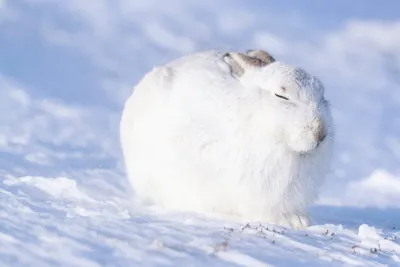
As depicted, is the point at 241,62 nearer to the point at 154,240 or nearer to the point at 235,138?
the point at 235,138

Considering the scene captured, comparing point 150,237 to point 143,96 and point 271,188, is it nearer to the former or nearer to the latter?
point 271,188

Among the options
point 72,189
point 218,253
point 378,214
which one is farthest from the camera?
point 378,214

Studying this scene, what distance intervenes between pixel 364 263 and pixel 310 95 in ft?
4.85

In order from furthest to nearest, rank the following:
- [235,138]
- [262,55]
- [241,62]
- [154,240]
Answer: [262,55] < [241,62] < [235,138] < [154,240]

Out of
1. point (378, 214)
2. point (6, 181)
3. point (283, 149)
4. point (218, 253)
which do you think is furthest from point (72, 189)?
point (378, 214)

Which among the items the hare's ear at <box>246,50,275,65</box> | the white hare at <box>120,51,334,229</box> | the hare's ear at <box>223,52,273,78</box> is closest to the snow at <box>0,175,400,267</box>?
the white hare at <box>120,51,334,229</box>

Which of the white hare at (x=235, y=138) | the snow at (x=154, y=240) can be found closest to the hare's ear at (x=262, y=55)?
the white hare at (x=235, y=138)

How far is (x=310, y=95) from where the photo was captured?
18.9 feet

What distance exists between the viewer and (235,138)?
6020 mm

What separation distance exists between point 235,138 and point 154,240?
1621 millimetres

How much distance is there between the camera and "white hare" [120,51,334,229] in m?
5.76

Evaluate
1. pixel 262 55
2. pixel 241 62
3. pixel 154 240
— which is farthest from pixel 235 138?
pixel 154 240

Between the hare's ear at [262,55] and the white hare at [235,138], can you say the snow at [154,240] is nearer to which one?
the white hare at [235,138]

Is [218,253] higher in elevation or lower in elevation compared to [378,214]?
lower
